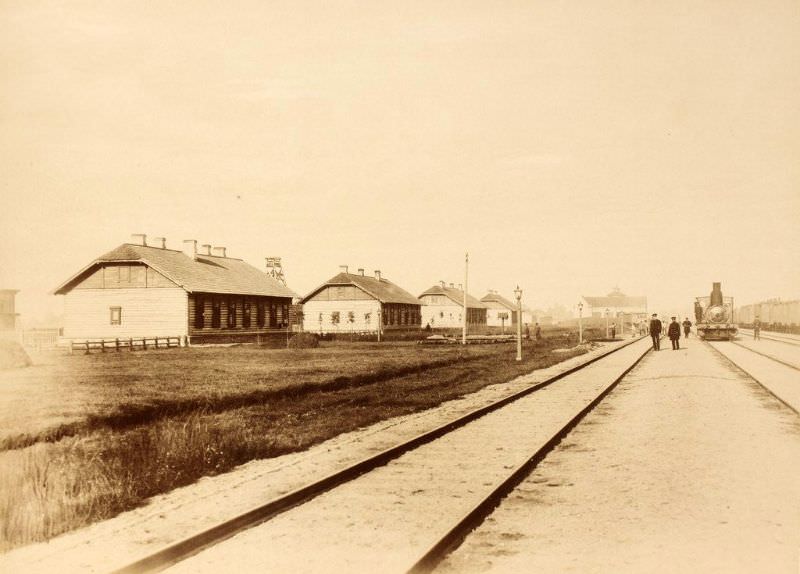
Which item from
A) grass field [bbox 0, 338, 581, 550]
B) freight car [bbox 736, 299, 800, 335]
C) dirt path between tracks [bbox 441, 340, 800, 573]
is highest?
freight car [bbox 736, 299, 800, 335]

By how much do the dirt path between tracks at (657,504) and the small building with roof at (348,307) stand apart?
51.3m

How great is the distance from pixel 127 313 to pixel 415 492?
36440mm

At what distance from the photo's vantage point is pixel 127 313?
40219 millimetres

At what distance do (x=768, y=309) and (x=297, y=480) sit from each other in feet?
Answer: 263

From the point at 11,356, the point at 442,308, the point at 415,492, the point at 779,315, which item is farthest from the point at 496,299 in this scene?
the point at 415,492

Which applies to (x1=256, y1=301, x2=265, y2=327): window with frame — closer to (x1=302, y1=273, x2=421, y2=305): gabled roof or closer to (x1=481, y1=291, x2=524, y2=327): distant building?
(x1=302, y1=273, x2=421, y2=305): gabled roof

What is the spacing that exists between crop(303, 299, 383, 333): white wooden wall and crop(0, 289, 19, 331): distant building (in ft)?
78.3

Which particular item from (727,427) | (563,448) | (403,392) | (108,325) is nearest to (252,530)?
(563,448)

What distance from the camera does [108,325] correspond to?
4047cm

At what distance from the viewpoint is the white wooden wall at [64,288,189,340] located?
39.5m

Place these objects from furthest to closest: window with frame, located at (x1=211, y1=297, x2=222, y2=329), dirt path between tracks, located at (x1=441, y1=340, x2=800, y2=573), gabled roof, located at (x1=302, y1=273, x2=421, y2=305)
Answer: gabled roof, located at (x1=302, y1=273, x2=421, y2=305) → window with frame, located at (x1=211, y1=297, x2=222, y2=329) → dirt path between tracks, located at (x1=441, y1=340, x2=800, y2=573)

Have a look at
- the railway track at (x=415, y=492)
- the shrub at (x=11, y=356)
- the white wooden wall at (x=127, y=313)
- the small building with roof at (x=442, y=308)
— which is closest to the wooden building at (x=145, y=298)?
the white wooden wall at (x=127, y=313)

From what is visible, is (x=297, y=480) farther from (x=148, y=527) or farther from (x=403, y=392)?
(x=403, y=392)

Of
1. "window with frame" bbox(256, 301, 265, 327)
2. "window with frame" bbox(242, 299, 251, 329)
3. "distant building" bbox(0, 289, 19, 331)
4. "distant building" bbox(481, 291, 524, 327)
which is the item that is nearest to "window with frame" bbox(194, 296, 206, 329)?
"window with frame" bbox(242, 299, 251, 329)
